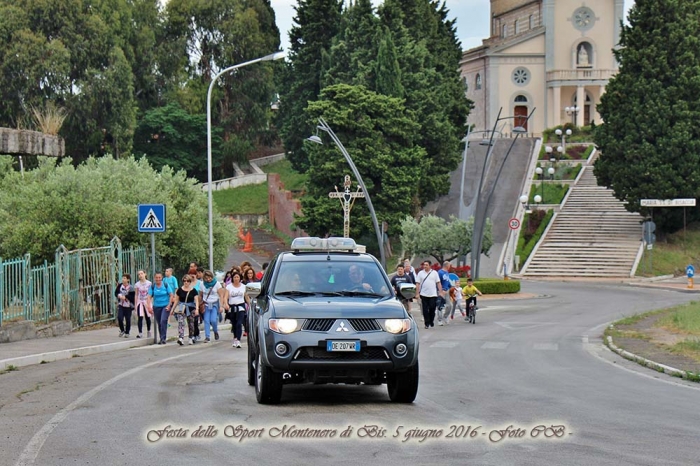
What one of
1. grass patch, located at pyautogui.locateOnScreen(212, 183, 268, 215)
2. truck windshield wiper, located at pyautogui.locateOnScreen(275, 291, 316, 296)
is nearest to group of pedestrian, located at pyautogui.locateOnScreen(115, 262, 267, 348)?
truck windshield wiper, located at pyautogui.locateOnScreen(275, 291, 316, 296)

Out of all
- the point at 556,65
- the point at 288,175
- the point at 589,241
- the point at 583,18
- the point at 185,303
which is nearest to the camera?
the point at 185,303

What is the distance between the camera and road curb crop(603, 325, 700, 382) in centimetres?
1707

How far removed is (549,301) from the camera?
4322cm

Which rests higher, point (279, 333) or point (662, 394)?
point (279, 333)

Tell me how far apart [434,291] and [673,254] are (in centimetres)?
3836

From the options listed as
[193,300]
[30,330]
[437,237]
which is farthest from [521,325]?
[437,237]

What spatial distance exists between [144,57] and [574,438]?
81.0 meters

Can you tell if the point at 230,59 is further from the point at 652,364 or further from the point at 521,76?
the point at 652,364

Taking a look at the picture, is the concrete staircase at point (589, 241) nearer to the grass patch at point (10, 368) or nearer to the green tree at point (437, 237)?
the green tree at point (437, 237)

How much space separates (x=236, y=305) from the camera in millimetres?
23812

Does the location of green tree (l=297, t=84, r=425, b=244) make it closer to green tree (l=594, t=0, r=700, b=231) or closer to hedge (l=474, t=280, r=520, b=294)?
green tree (l=594, t=0, r=700, b=231)

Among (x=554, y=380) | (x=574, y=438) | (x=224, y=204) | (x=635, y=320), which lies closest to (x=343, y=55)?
(x=224, y=204)

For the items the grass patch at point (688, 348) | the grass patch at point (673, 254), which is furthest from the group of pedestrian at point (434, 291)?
the grass patch at point (673, 254)

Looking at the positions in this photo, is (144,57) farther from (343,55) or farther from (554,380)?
(554,380)
